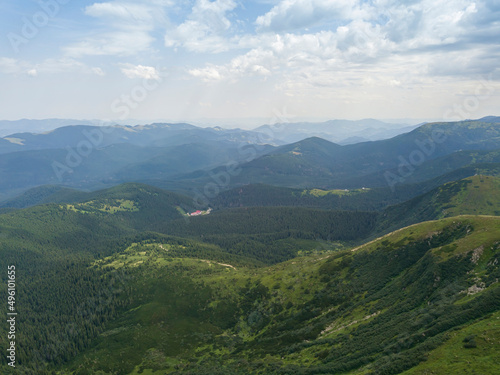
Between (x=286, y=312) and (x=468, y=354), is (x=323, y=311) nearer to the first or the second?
(x=286, y=312)

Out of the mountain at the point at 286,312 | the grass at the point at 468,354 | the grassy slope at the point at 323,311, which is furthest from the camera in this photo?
the grassy slope at the point at 323,311

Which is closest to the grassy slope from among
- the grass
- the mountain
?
the grass

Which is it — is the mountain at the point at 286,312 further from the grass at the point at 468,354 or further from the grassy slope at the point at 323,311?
the grassy slope at the point at 323,311

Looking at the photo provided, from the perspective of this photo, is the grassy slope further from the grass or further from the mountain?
the mountain

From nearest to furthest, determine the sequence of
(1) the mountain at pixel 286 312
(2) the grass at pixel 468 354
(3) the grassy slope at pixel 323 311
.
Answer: (2) the grass at pixel 468 354, (1) the mountain at pixel 286 312, (3) the grassy slope at pixel 323 311

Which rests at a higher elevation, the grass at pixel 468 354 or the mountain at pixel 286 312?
the grass at pixel 468 354

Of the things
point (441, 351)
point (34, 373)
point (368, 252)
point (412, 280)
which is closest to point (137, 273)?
point (34, 373)

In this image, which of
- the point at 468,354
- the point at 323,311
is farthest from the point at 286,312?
the point at 468,354

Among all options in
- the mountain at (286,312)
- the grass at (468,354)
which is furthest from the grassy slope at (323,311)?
the mountain at (286,312)
